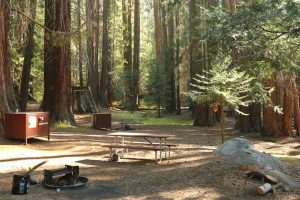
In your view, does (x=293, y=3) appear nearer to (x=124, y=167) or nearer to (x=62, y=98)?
(x=124, y=167)

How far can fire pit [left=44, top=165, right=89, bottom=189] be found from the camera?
7.07 m

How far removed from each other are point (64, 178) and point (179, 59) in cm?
2065

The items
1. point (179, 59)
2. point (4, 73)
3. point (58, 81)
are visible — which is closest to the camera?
point (4, 73)

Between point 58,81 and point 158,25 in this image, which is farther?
point 158,25

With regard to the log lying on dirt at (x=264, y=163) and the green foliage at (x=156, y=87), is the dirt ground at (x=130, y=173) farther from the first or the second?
the green foliage at (x=156, y=87)

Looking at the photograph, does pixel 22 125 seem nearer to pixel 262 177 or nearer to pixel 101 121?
pixel 101 121

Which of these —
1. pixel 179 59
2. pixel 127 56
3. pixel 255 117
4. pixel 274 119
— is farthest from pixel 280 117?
pixel 127 56

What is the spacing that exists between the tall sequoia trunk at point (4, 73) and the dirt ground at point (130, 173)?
1.37 metres

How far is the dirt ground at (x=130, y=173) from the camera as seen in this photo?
6.88 meters

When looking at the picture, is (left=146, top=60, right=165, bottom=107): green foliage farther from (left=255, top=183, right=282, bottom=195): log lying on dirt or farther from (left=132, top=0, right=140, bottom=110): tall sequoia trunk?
(left=255, top=183, right=282, bottom=195): log lying on dirt

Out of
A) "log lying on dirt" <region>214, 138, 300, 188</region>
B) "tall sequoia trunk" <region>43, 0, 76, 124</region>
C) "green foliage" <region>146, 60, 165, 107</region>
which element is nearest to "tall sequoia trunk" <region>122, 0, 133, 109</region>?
"green foliage" <region>146, 60, 165, 107</region>

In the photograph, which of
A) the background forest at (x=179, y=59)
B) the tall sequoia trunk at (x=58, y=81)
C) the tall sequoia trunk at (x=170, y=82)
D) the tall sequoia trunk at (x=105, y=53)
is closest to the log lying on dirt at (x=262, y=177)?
the background forest at (x=179, y=59)

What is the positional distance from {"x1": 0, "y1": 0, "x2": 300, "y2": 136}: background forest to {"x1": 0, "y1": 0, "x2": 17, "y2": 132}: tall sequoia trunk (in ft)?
0.10

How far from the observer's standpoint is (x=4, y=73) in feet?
43.2
